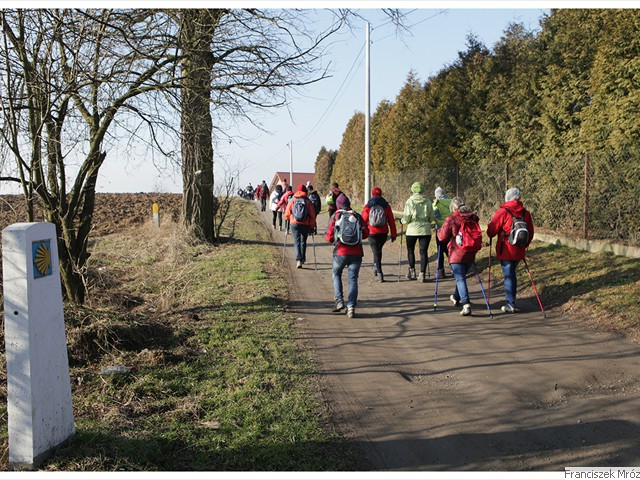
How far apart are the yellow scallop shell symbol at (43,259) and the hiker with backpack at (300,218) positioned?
911cm

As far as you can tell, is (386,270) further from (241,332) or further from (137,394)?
(137,394)

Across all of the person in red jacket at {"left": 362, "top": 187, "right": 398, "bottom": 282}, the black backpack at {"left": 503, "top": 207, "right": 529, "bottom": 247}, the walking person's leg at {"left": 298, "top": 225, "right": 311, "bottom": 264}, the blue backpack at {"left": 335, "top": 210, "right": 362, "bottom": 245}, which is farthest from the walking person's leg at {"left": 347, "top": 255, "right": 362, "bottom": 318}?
the walking person's leg at {"left": 298, "top": 225, "right": 311, "bottom": 264}

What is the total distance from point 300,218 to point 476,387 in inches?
314

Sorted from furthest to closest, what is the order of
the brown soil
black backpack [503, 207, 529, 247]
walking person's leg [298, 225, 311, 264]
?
the brown soil → walking person's leg [298, 225, 311, 264] → black backpack [503, 207, 529, 247]

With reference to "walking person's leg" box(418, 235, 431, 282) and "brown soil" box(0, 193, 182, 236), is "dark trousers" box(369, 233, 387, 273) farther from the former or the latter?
"brown soil" box(0, 193, 182, 236)

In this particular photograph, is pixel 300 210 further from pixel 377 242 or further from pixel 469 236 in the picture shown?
pixel 469 236

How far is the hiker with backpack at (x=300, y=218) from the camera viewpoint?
13.6 m

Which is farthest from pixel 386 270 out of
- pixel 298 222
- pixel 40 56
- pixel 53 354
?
pixel 53 354

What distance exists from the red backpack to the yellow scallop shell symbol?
6.59 meters

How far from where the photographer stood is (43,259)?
14.3ft

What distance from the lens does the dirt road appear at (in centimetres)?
471

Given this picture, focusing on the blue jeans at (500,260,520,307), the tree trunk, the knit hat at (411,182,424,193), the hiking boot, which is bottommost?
the hiking boot

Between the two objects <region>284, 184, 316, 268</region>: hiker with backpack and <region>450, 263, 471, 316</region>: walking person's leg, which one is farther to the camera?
<region>284, 184, 316, 268</region>: hiker with backpack

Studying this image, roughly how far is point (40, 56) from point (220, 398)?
17.9ft
